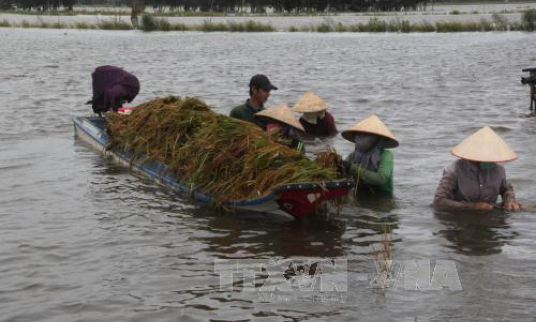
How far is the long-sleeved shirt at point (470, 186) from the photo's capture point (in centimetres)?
826

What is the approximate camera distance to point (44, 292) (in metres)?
6.77

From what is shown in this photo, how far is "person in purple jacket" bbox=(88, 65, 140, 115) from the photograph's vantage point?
13523mm

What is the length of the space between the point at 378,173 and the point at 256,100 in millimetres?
2393

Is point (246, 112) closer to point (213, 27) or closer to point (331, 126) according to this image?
point (331, 126)

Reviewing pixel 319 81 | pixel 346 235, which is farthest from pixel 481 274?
A: pixel 319 81

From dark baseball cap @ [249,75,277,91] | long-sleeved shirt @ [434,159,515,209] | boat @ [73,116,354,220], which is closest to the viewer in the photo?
boat @ [73,116,354,220]

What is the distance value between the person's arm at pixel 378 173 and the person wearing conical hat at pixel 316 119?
3456 mm

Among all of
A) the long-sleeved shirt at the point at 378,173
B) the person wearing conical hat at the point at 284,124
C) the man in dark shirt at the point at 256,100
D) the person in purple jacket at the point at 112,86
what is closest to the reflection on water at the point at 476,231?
the long-sleeved shirt at the point at 378,173

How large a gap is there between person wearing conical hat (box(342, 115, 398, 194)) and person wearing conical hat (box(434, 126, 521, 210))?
67 cm

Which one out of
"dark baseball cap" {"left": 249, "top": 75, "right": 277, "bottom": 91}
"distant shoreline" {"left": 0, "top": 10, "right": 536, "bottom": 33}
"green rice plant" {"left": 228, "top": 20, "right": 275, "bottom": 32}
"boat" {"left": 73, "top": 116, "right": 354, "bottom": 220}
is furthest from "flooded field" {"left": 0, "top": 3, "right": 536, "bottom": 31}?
"boat" {"left": 73, "top": 116, "right": 354, "bottom": 220}

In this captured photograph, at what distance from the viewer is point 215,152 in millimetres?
9133

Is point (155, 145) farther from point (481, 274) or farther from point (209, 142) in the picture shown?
point (481, 274)

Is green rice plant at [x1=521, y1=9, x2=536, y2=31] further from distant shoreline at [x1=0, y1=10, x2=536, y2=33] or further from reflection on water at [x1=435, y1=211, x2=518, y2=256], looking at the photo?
reflection on water at [x1=435, y1=211, x2=518, y2=256]

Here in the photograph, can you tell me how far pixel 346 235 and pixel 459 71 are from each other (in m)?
19.1
